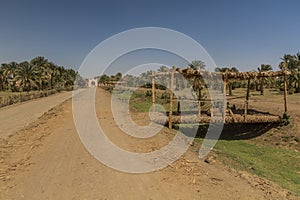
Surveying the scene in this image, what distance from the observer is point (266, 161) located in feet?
34.6

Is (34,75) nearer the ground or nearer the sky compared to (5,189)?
nearer the sky

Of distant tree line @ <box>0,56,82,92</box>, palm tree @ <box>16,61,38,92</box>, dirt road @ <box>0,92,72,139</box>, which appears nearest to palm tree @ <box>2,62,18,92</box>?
distant tree line @ <box>0,56,82,92</box>

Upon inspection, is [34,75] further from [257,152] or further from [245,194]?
[245,194]

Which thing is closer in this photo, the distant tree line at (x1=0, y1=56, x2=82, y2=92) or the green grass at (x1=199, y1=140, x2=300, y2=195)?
the green grass at (x1=199, y1=140, x2=300, y2=195)

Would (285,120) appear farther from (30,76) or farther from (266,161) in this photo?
(30,76)

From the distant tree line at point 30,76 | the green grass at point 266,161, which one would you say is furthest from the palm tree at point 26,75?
the green grass at point 266,161

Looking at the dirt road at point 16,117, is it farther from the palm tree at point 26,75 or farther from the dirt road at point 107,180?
the palm tree at point 26,75

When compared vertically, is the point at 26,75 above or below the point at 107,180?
above

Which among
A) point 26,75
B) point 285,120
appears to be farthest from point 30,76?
point 285,120

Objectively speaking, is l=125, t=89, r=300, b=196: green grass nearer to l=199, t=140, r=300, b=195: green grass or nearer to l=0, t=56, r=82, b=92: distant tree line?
l=199, t=140, r=300, b=195: green grass

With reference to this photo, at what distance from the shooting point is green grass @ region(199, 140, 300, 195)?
27.6ft

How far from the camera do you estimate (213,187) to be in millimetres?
5789

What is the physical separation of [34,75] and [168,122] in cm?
4927

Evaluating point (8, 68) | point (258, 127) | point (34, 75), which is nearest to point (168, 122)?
point (258, 127)
